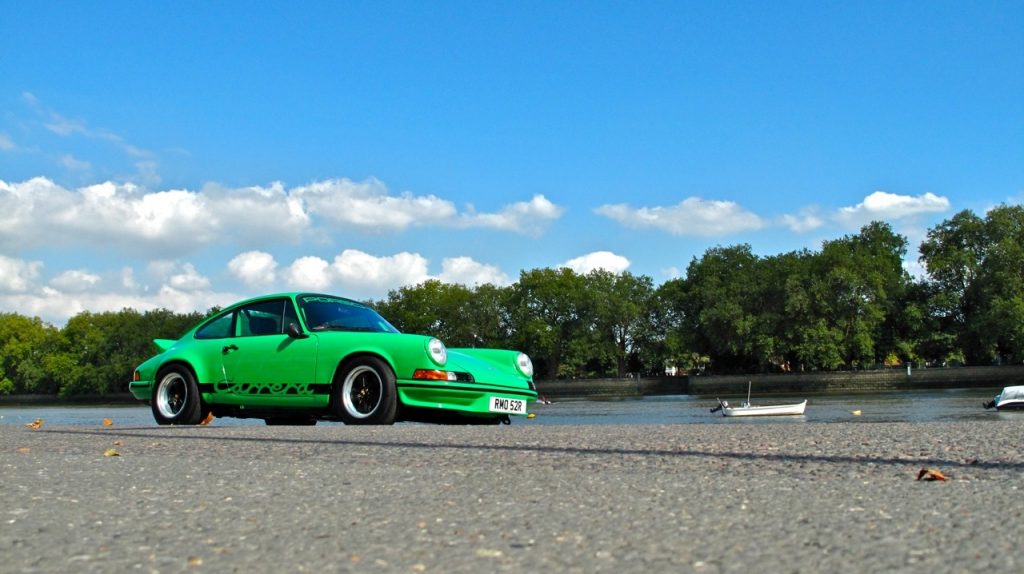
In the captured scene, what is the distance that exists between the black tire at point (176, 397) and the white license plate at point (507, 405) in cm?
353

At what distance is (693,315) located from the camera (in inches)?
4090

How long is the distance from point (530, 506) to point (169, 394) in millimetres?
8672

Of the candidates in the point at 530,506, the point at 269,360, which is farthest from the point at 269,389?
the point at 530,506

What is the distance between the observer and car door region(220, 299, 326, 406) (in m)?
10.5

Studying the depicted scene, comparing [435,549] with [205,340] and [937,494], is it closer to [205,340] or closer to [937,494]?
[937,494]

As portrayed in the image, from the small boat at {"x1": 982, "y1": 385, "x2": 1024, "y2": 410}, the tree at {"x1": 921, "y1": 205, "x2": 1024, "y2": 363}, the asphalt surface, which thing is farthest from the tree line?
the asphalt surface

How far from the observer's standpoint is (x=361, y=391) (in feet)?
33.7

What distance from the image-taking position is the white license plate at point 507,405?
10.5 metres

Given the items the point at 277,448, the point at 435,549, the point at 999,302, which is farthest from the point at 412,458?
the point at 999,302

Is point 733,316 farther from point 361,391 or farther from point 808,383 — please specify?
point 361,391

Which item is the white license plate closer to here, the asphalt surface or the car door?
the car door

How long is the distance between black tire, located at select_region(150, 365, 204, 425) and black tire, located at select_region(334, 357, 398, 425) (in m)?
2.16

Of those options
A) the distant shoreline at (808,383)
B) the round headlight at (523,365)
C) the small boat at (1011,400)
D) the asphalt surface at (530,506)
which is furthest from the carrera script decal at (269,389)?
the distant shoreline at (808,383)

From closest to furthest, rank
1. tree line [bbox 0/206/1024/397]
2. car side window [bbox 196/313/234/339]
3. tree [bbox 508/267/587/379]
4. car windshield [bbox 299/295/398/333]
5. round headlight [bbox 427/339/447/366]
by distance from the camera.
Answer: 1. round headlight [bbox 427/339/447/366]
2. car windshield [bbox 299/295/398/333]
3. car side window [bbox 196/313/234/339]
4. tree line [bbox 0/206/1024/397]
5. tree [bbox 508/267/587/379]
